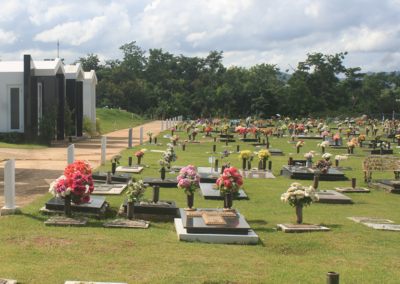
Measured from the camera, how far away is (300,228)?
7344 mm

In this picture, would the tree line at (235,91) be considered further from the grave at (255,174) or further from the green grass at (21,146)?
the grave at (255,174)

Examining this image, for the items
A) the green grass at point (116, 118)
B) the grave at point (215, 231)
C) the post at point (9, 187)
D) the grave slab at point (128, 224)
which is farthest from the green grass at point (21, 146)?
the green grass at point (116, 118)

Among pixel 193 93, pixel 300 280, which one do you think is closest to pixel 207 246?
pixel 300 280

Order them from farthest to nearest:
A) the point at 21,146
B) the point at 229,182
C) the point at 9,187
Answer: the point at 21,146, the point at 229,182, the point at 9,187

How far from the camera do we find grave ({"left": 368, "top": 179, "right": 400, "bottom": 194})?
1177 centimetres

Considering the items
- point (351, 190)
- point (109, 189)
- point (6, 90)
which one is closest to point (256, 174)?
point (351, 190)

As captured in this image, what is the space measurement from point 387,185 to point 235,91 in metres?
52.5

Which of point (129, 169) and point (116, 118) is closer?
point (129, 169)

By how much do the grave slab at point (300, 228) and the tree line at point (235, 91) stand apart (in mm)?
52843

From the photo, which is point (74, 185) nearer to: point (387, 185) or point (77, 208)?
point (77, 208)

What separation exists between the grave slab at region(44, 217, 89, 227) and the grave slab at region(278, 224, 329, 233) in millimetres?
3644

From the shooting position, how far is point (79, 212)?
25.8 ft

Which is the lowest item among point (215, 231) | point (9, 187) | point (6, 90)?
point (215, 231)

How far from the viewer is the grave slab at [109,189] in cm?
1004
